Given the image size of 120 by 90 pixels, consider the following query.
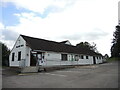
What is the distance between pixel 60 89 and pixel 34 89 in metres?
1.38

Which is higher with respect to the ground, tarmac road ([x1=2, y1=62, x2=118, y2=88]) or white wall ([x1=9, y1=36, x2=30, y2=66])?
white wall ([x1=9, y1=36, x2=30, y2=66])

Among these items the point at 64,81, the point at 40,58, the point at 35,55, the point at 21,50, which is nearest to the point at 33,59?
the point at 35,55

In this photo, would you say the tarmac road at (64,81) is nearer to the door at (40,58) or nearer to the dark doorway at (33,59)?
the dark doorway at (33,59)

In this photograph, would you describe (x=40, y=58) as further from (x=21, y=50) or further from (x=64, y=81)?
(x=64, y=81)

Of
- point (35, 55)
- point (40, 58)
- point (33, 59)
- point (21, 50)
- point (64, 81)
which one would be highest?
point (21, 50)

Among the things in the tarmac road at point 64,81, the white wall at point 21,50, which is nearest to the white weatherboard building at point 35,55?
the white wall at point 21,50

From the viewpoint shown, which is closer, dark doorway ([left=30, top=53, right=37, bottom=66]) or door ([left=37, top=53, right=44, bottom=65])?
dark doorway ([left=30, top=53, right=37, bottom=66])

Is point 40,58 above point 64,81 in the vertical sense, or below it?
above

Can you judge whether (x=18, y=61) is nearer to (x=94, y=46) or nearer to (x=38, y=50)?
(x=38, y=50)

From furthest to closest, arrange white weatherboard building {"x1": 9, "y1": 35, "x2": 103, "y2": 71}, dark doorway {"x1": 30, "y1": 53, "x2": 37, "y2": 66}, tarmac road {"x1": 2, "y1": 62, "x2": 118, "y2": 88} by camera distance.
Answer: dark doorway {"x1": 30, "y1": 53, "x2": 37, "y2": 66}
white weatherboard building {"x1": 9, "y1": 35, "x2": 103, "y2": 71}
tarmac road {"x1": 2, "y1": 62, "x2": 118, "y2": 88}

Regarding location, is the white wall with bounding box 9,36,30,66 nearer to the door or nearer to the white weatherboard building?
the white weatherboard building

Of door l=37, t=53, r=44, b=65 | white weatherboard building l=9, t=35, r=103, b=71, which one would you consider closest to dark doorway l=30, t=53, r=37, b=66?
white weatherboard building l=9, t=35, r=103, b=71

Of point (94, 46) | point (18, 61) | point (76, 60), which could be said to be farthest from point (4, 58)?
point (94, 46)

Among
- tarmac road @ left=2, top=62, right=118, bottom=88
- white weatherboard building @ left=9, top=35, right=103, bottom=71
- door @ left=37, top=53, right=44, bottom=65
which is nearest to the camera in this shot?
tarmac road @ left=2, top=62, right=118, bottom=88
